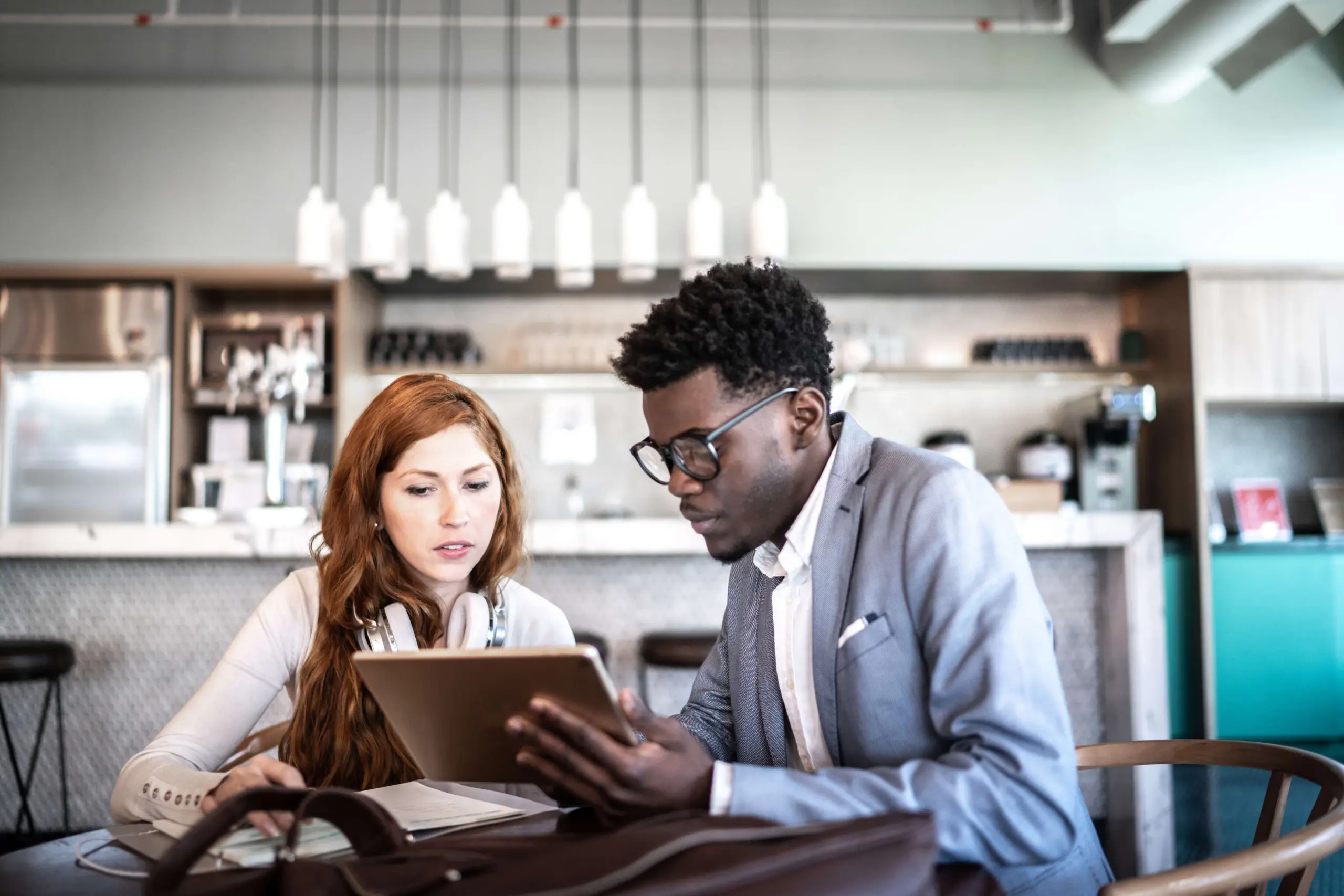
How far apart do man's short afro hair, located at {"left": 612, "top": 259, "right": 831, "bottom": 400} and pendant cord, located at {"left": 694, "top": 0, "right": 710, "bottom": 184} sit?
3792mm

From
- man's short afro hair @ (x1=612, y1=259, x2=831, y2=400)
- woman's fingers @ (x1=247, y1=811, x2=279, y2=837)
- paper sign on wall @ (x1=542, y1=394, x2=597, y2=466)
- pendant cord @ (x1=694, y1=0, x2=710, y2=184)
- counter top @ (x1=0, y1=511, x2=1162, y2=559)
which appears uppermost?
pendant cord @ (x1=694, y1=0, x2=710, y2=184)

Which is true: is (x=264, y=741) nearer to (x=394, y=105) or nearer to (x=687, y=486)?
(x=687, y=486)

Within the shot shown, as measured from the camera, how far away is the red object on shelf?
5191 millimetres

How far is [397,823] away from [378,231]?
10.3 feet

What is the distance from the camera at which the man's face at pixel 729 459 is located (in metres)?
1.20

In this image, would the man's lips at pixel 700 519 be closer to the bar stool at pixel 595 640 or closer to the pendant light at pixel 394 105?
the bar stool at pixel 595 640

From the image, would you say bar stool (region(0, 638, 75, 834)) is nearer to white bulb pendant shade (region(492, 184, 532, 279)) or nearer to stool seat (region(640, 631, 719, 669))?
stool seat (region(640, 631, 719, 669))

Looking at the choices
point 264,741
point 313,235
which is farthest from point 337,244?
point 264,741

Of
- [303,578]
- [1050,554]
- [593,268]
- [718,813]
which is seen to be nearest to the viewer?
[718,813]

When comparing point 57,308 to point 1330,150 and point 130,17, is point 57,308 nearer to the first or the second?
point 130,17

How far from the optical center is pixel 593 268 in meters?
4.88

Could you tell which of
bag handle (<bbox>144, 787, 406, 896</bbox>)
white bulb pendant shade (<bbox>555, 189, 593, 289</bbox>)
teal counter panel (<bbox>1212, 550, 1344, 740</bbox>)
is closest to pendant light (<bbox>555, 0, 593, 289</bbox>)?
white bulb pendant shade (<bbox>555, 189, 593, 289</bbox>)

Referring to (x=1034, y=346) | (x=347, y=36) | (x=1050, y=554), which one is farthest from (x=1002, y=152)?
(x=347, y=36)

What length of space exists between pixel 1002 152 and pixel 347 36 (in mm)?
3341
